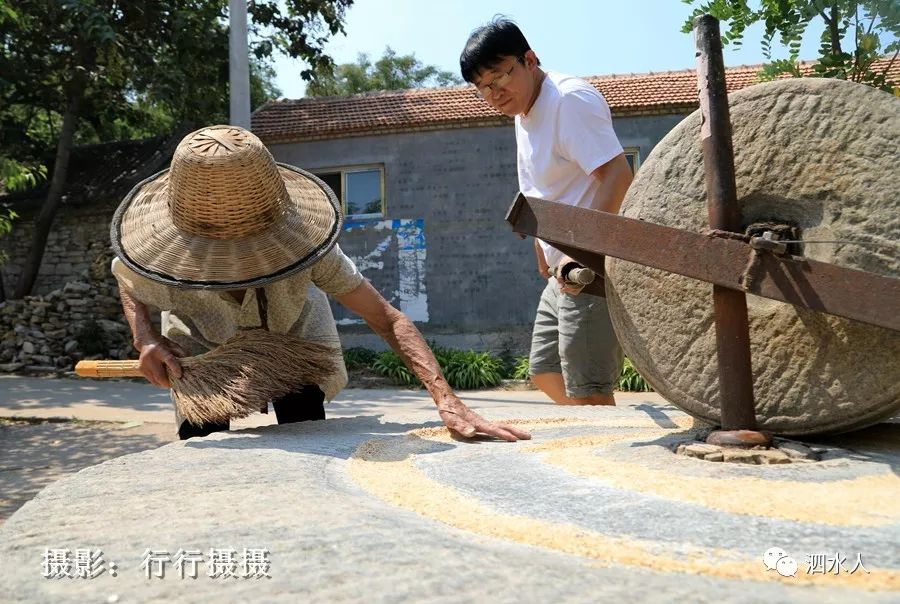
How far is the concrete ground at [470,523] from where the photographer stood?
3.51 feet

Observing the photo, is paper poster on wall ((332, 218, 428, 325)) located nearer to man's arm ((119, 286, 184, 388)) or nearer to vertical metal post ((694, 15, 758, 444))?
man's arm ((119, 286, 184, 388))

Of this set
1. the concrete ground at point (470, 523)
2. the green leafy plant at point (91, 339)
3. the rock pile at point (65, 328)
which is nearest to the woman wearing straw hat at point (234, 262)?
the concrete ground at point (470, 523)

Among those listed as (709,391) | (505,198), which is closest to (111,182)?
(505,198)

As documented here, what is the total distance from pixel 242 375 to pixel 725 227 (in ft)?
4.80

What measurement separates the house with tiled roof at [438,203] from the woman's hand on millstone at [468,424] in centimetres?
787

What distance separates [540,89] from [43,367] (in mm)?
9206

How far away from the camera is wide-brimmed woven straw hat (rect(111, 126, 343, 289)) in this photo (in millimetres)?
2291

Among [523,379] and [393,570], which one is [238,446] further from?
[523,379]

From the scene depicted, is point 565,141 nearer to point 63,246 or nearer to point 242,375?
point 242,375

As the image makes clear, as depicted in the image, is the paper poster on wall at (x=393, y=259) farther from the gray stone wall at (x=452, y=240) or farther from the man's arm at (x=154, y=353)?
the man's arm at (x=154, y=353)

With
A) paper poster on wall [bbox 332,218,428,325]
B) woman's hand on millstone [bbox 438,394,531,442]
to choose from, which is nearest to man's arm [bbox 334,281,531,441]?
woman's hand on millstone [bbox 438,394,531,442]

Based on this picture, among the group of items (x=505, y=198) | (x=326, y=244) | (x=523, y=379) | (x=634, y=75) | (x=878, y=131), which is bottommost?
(x=523, y=379)

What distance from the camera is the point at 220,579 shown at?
3.70ft

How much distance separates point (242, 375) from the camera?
2416mm
